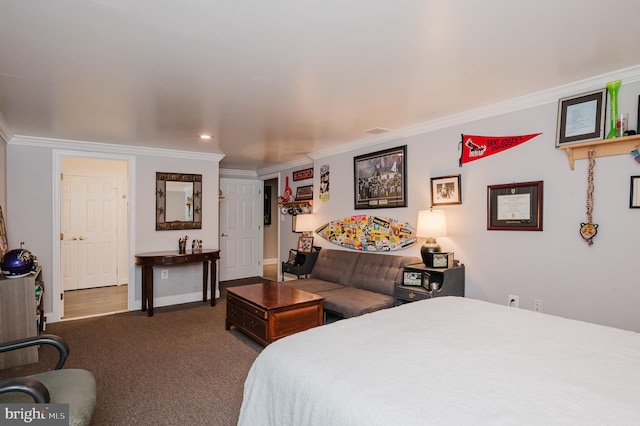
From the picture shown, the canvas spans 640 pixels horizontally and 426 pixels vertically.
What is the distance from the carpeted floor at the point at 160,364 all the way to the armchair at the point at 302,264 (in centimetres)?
114

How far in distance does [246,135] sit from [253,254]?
11.5 feet

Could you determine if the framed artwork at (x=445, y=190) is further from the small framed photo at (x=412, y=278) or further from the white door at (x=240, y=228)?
the white door at (x=240, y=228)

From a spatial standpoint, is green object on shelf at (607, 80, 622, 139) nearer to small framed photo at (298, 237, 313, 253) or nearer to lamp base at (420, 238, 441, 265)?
lamp base at (420, 238, 441, 265)

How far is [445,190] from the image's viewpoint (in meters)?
3.58

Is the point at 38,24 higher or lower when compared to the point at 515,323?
higher

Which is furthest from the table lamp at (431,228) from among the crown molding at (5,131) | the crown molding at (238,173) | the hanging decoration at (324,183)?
the crown molding at (238,173)

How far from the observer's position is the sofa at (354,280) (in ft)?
11.5

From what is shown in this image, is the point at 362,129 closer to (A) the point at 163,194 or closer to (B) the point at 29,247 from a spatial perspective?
(A) the point at 163,194

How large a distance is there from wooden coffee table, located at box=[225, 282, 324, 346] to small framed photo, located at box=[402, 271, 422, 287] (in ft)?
2.86

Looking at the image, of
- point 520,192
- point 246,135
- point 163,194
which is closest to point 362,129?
point 246,135

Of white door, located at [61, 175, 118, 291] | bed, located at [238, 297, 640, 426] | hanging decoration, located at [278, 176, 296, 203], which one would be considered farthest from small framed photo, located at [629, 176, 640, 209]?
white door, located at [61, 175, 118, 291]

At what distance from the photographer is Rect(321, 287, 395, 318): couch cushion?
337 centimetres

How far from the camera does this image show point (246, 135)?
417 cm

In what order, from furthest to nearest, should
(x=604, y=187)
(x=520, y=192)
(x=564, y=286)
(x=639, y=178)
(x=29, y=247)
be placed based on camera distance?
(x=29, y=247), (x=520, y=192), (x=564, y=286), (x=604, y=187), (x=639, y=178)
